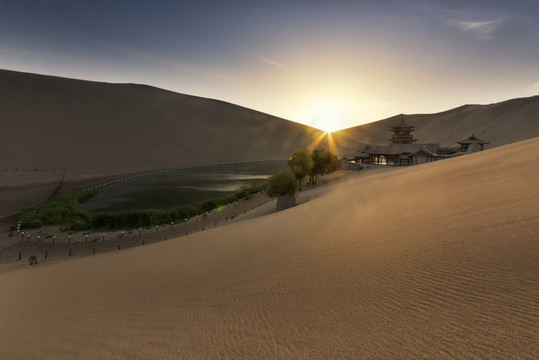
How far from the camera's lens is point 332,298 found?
4426 millimetres

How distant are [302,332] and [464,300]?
1959 millimetres

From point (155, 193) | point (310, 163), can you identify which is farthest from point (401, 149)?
point (155, 193)

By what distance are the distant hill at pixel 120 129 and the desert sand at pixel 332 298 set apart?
249 feet

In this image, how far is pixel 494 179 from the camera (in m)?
9.84

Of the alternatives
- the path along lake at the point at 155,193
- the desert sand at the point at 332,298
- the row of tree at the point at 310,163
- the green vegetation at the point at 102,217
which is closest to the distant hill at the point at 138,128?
the path along lake at the point at 155,193

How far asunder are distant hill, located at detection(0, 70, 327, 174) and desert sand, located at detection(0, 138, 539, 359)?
75.8 m

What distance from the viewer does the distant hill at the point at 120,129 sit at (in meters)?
81.9

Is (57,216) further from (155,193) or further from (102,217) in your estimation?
(155,193)

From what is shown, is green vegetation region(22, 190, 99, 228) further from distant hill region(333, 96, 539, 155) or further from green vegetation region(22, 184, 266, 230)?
distant hill region(333, 96, 539, 155)

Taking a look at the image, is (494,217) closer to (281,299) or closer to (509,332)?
(509,332)

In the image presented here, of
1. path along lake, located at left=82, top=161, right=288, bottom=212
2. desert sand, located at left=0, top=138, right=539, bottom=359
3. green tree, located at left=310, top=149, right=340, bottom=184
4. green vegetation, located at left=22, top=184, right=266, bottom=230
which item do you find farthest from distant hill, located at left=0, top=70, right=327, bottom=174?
desert sand, located at left=0, top=138, right=539, bottom=359

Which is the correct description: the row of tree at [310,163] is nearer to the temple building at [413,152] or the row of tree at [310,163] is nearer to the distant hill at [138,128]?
the temple building at [413,152]

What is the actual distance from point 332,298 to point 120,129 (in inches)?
4509

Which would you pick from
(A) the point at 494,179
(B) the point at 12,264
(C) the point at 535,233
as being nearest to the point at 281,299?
(C) the point at 535,233
